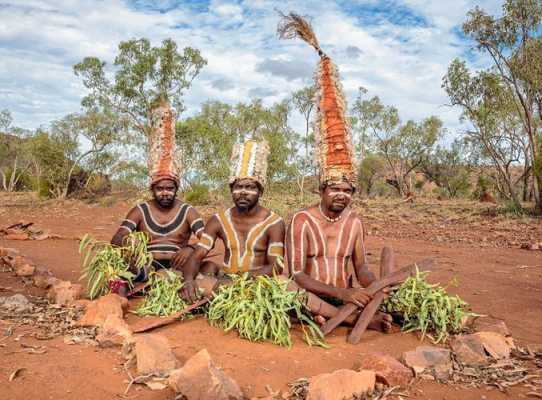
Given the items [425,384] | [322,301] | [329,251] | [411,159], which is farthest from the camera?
[411,159]

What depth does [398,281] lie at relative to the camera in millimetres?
3715

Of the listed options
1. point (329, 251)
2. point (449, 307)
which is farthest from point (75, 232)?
point (449, 307)

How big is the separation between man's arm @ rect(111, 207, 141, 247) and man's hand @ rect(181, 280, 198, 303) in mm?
932

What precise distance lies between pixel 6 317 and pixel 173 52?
1575cm

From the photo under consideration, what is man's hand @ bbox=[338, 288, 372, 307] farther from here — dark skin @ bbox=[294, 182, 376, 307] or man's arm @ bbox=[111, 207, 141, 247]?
man's arm @ bbox=[111, 207, 141, 247]

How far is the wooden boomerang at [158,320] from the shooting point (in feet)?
11.9

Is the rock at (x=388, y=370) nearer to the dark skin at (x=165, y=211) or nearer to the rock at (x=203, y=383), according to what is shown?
the rock at (x=203, y=383)

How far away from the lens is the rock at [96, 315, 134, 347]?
10.5 ft

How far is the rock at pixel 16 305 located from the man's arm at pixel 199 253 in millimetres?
1299

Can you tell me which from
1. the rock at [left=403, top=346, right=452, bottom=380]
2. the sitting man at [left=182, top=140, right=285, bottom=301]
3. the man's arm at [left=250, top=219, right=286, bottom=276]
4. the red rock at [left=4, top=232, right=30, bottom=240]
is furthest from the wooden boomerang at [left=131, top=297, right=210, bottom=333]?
the red rock at [left=4, top=232, right=30, bottom=240]

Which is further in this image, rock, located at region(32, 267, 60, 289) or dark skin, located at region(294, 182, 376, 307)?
rock, located at region(32, 267, 60, 289)

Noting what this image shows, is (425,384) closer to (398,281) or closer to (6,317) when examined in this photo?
(398,281)

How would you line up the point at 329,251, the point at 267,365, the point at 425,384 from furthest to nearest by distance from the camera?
the point at 329,251, the point at 267,365, the point at 425,384

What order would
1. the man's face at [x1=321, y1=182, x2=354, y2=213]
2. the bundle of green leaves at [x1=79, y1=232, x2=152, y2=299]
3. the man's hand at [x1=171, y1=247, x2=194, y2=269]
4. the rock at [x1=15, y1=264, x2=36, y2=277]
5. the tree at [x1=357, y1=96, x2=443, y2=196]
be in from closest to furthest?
1. the man's face at [x1=321, y1=182, x2=354, y2=213]
2. the bundle of green leaves at [x1=79, y1=232, x2=152, y2=299]
3. the man's hand at [x1=171, y1=247, x2=194, y2=269]
4. the rock at [x1=15, y1=264, x2=36, y2=277]
5. the tree at [x1=357, y1=96, x2=443, y2=196]
